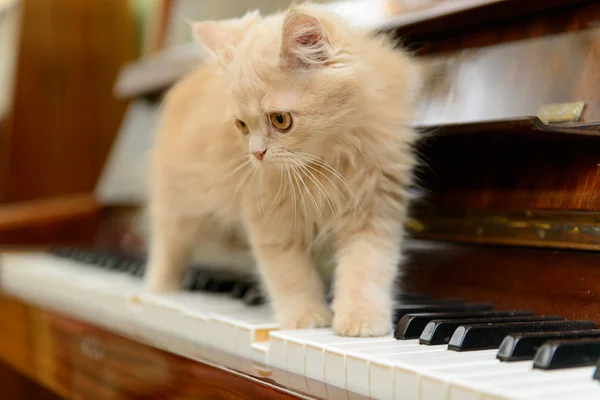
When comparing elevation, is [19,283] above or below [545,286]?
below

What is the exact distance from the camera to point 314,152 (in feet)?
3.88

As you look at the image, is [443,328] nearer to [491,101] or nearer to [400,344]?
[400,344]

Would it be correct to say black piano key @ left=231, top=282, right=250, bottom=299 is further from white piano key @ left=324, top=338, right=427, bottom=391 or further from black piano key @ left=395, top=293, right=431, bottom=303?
white piano key @ left=324, top=338, right=427, bottom=391

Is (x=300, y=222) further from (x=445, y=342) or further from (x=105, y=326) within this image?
(x=105, y=326)

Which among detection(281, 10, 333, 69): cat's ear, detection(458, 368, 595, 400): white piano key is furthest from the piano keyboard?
detection(281, 10, 333, 69): cat's ear

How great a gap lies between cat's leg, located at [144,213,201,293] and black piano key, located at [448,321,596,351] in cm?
91

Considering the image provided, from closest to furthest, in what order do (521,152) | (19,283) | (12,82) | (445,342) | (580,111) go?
(445,342) < (580,111) < (521,152) < (19,283) < (12,82)

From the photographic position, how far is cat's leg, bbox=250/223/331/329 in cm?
118

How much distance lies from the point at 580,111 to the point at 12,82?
2714mm

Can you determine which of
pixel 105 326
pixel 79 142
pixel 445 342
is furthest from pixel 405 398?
pixel 79 142

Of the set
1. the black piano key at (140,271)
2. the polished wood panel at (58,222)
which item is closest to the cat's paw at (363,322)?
the black piano key at (140,271)

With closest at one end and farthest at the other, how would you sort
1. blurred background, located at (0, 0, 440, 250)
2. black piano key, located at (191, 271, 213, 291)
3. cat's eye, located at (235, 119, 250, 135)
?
cat's eye, located at (235, 119, 250, 135) < black piano key, located at (191, 271, 213, 291) < blurred background, located at (0, 0, 440, 250)

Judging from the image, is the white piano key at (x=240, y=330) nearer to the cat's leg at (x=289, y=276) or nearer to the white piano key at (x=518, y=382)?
the cat's leg at (x=289, y=276)

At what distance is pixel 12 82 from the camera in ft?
10.2
